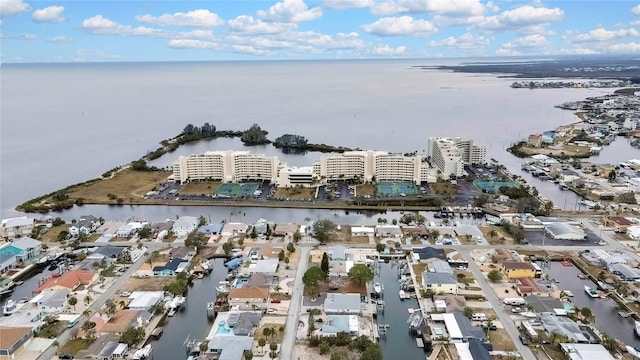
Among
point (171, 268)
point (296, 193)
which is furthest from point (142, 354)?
point (296, 193)

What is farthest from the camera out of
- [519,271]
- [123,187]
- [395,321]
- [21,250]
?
[123,187]

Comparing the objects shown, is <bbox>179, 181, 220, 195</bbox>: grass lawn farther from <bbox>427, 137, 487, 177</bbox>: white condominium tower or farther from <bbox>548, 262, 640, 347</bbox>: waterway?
<bbox>548, 262, 640, 347</bbox>: waterway

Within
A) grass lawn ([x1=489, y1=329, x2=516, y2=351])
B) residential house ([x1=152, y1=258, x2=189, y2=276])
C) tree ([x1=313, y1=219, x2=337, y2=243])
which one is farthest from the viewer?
tree ([x1=313, y1=219, x2=337, y2=243])

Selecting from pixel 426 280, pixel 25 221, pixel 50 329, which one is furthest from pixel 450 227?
pixel 25 221

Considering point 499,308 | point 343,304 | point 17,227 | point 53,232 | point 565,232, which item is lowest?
point 499,308

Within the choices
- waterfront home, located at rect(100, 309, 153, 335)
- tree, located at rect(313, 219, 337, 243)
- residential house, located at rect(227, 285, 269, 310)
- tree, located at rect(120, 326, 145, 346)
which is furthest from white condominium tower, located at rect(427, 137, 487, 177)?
tree, located at rect(120, 326, 145, 346)

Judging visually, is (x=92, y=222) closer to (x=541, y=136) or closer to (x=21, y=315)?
(x=21, y=315)

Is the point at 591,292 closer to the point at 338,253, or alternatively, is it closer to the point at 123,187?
the point at 338,253
